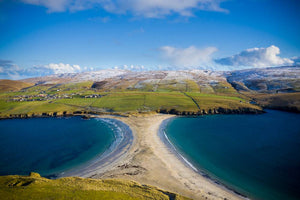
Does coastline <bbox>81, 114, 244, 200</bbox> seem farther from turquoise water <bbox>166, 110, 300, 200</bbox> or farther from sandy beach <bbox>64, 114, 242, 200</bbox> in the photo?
turquoise water <bbox>166, 110, 300, 200</bbox>

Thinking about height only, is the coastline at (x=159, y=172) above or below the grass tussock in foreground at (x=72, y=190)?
below

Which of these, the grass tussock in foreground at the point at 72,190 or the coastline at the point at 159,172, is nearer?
the grass tussock in foreground at the point at 72,190

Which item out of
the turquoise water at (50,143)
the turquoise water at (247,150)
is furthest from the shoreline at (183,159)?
the turquoise water at (50,143)

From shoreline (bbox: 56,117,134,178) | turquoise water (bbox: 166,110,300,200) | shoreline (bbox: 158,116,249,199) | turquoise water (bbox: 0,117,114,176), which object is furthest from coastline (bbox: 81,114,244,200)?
turquoise water (bbox: 0,117,114,176)

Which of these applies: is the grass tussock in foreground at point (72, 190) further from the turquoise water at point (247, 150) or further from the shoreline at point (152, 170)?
the turquoise water at point (247, 150)

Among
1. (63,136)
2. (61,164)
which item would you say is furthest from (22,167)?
(63,136)

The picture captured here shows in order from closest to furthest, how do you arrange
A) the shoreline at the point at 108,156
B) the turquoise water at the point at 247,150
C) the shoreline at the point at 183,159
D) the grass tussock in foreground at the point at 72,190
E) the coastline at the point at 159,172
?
1. the grass tussock in foreground at the point at 72,190
2. the coastline at the point at 159,172
3. the shoreline at the point at 183,159
4. the turquoise water at the point at 247,150
5. the shoreline at the point at 108,156

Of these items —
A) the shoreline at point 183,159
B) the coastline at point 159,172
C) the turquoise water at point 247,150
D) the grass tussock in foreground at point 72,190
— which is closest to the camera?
the grass tussock in foreground at point 72,190
